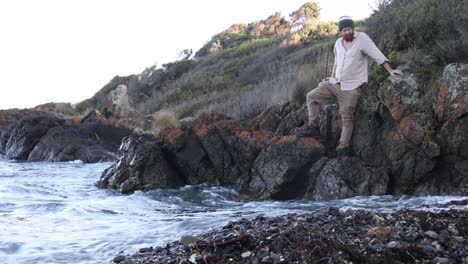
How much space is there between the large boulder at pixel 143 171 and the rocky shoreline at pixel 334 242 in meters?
4.59

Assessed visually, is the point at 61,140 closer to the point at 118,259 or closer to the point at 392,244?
the point at 118,259

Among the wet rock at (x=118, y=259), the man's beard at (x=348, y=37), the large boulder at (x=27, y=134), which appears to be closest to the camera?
the wet rock at (x=118, y=259)

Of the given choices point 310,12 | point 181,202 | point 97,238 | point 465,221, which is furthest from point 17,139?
point 310,12

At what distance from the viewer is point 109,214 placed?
311 inches

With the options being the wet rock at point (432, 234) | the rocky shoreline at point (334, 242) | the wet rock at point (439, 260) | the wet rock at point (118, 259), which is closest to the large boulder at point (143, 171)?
the rocky shoreline at point (334, 242)

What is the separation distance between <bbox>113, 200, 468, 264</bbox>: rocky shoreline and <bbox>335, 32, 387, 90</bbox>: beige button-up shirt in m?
2.93

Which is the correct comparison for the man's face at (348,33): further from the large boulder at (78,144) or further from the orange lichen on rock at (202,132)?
the large boulder at (78,144)

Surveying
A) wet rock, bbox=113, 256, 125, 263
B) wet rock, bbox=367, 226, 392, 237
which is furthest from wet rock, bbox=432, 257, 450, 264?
wet rock, bbox=113, 256, 125, 263

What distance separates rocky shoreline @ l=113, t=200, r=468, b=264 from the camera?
4344 mm

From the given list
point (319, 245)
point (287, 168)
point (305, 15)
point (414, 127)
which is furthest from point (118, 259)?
point (305, 15)

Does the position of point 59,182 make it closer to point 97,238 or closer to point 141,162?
point 141,162

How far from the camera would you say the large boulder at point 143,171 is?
10.1 metres

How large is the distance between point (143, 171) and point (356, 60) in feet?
15.9

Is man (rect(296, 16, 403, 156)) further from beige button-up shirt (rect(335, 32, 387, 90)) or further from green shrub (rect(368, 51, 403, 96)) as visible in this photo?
green shrub (rect(368, 51, 403, 96))
